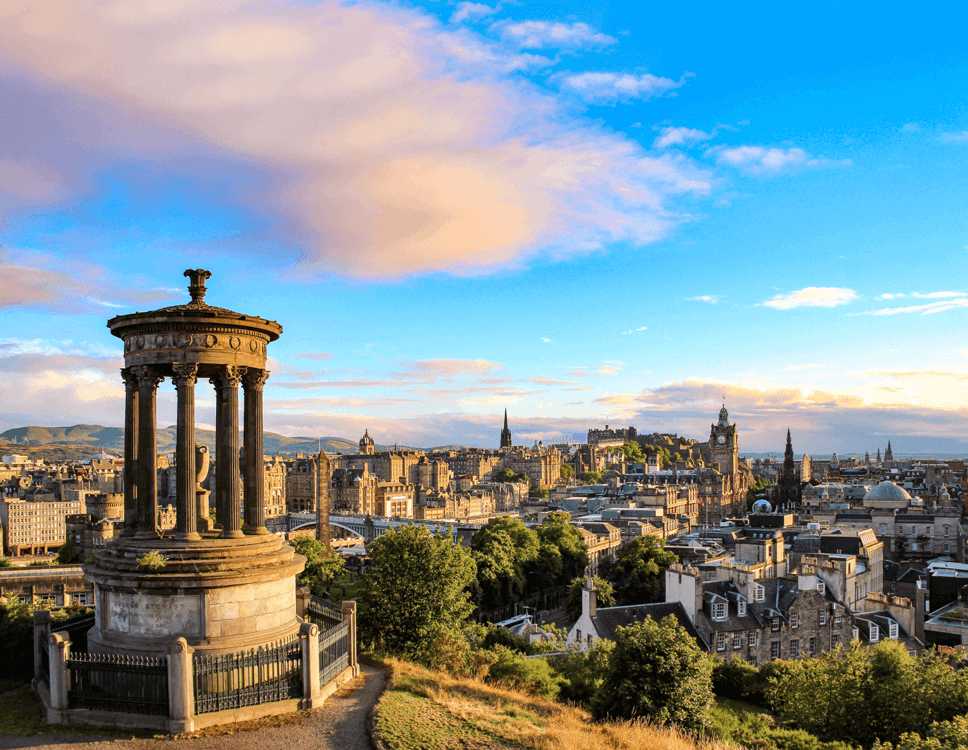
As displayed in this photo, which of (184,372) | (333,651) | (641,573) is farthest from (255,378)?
(641,573)

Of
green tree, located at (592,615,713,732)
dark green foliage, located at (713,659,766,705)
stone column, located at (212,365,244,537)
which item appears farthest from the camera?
dark green foliage, located at (713,659,766,705)

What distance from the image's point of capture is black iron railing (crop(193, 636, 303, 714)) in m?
17.4

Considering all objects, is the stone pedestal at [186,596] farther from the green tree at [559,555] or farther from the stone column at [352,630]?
the green tree at [559,555]

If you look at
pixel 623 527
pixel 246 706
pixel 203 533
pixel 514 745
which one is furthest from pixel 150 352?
pixel 623 527

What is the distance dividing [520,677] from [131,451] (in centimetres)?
1375

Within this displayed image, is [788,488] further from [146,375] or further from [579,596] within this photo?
[146,375]

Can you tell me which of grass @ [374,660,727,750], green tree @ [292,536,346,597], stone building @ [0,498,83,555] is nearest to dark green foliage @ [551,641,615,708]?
grass @ [374,660,727,750]

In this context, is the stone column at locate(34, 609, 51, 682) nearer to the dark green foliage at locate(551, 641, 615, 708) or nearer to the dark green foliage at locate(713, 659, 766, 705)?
the dark green foliage at locate(551, 641, 615, 708)

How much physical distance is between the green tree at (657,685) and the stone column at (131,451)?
13.7m

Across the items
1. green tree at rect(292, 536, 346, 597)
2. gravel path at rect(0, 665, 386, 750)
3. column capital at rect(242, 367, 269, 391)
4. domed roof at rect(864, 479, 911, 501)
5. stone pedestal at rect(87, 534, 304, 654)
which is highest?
column capital at rect(242, 367, 269, 391)

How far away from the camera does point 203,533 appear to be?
864 inches

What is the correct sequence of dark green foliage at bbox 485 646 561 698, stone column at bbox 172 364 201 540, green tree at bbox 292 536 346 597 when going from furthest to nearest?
green tree at bbox 292 536 346 597
dark green foliage at bbox 485 646 561 698
stone column at bbox 172 364 201 540

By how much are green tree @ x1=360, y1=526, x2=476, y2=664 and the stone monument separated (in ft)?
22.6

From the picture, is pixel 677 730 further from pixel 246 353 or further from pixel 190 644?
pixel 246 353
